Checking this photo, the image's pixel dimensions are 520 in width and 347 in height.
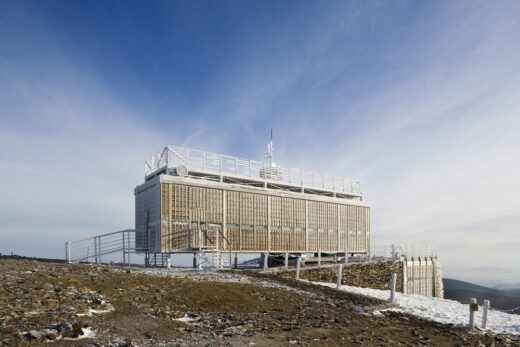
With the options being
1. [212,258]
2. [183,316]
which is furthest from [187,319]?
[212,258]

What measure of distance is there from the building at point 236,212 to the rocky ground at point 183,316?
9.61m

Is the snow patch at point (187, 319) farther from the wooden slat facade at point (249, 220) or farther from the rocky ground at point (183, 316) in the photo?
the wooden slat facade at point (249, 220)

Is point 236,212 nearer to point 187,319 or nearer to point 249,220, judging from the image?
point 249,220

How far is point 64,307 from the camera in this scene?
33.3ft

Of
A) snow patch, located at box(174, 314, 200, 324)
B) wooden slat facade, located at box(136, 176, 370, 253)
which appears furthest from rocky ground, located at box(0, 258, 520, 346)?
wooden slat facade, located at box(136, 176, 370, 253)

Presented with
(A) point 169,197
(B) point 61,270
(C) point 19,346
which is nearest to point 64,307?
(C) point 19,346

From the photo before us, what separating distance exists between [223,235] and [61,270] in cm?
1265

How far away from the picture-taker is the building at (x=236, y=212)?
83.4 ft

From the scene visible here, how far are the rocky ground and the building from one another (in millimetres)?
9613

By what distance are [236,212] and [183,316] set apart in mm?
A: 17219

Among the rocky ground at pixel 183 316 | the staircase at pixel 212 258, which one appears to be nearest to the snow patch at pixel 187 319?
the rocky ground at pixel 183 316

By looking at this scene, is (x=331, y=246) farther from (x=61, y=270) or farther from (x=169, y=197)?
(x=61, y=270)

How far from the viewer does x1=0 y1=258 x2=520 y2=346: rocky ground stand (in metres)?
8.63

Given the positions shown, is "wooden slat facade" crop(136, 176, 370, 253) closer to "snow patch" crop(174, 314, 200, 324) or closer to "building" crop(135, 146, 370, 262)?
"building" crop(135, 146, 370, 262)
